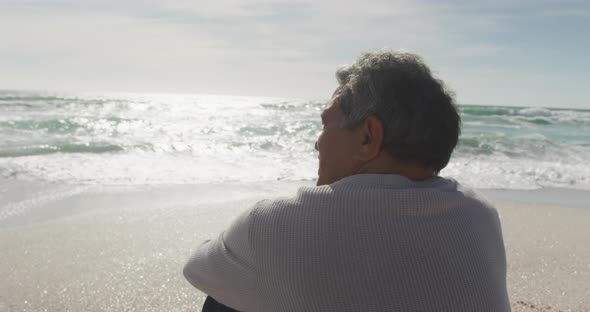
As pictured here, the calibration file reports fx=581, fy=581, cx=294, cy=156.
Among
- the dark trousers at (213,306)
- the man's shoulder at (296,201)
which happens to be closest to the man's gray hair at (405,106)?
the man's shoulder at (296,201)

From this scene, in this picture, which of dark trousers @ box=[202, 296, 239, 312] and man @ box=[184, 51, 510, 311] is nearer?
man @ box=[184, 51, 510, 311]

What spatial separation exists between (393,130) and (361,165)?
0.41 ft

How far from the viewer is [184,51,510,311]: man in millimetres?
1218

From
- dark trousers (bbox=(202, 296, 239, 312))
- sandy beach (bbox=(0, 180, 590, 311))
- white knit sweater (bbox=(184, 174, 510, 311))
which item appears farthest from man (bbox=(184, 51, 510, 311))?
sandy beach (bbox=(0, 180, 590, 311))

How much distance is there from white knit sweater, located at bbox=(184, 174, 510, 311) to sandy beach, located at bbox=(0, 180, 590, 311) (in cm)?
211

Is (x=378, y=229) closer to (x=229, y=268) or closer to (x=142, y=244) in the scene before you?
(x=229, y=268)

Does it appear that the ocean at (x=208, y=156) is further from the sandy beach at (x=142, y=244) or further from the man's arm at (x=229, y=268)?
the man's arm at (x=229, y=268)

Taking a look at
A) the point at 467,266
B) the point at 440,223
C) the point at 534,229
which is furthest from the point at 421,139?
the point at 534,229

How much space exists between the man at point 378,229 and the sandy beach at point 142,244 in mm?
2074

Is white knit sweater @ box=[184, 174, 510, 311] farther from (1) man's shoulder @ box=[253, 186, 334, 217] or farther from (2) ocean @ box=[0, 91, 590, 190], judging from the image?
(2) ocean @ box=[0, 91, 590, 190]

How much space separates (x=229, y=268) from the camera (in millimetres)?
1356

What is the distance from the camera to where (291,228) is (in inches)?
48.4

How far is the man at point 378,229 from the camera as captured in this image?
122cm

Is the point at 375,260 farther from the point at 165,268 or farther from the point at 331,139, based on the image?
the point at 165,268
